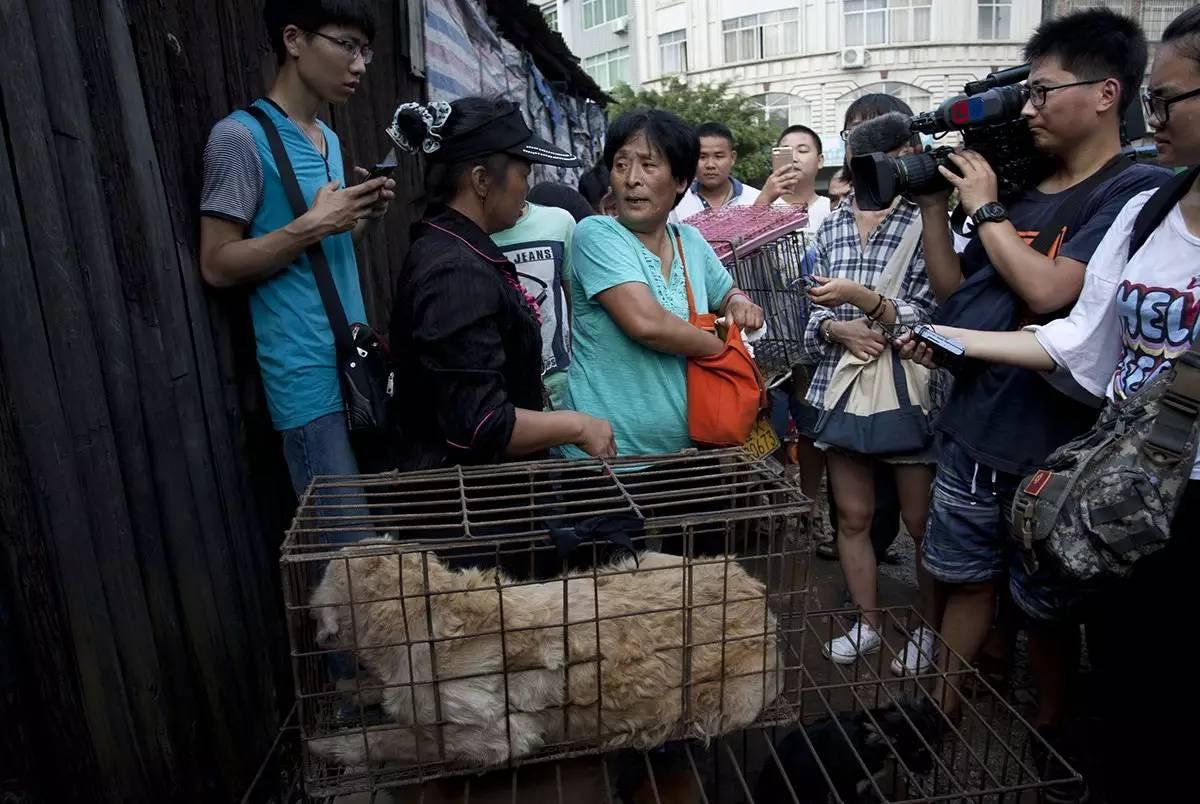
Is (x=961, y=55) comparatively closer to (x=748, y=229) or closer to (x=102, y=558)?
(x=748, y=229)

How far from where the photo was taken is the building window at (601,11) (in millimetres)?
34125

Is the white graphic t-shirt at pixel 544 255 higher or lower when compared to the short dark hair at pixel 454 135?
lower

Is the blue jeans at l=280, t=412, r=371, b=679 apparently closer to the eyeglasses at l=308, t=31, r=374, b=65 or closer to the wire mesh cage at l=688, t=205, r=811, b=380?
the eyeglasses at l=308, t=31, r=374, b=65

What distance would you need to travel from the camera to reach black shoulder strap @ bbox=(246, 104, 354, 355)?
2166 millimetres

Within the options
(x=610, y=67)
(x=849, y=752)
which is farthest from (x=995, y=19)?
(x=849, y=752)

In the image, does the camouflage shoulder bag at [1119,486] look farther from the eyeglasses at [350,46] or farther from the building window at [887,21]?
the building window at [887,21]

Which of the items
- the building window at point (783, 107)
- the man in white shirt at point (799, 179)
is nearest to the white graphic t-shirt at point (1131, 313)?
the man in white shirt at point (799, 179)

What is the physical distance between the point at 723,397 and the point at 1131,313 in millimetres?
1052

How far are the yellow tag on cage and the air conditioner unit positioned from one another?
94.7ft

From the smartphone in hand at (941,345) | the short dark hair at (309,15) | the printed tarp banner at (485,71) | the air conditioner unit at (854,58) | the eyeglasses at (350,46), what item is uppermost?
the air conditioner unit at (854,58)

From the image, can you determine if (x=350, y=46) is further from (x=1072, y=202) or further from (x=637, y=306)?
(x=1072, y=202)

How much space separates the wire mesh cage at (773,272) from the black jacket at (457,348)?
154cm

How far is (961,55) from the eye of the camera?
2780cm

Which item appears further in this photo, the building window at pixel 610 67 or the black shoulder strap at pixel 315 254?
the building window at pixel 610 67
